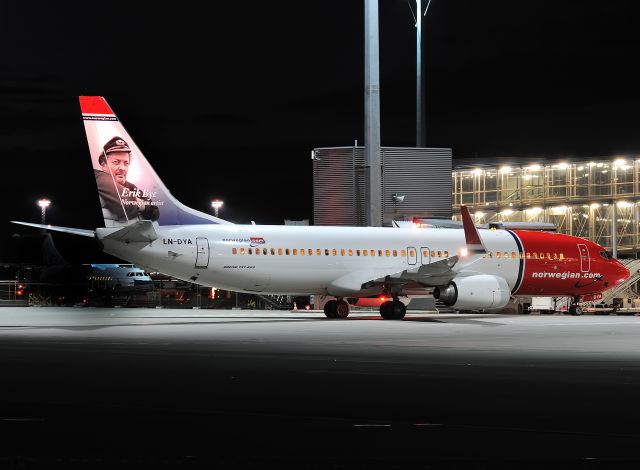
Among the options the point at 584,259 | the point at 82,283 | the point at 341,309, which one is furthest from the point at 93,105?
the point at 82,283

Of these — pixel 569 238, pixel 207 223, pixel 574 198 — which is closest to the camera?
pixel 207 223

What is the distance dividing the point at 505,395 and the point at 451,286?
887 inches

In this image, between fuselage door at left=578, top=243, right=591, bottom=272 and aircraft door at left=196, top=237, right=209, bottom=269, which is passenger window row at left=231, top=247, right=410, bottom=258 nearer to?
aircraft door at left=196, top=237, right=209, bottom=269

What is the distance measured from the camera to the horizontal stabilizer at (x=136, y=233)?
2979 centimetres

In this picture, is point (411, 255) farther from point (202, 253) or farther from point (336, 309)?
point (202, 253)

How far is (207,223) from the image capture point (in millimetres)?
32938

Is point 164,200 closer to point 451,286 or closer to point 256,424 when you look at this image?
point 451,286

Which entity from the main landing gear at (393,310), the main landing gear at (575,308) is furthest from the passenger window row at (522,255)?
the main landing gear at (393,310)

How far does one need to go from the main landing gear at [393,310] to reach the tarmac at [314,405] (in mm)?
15055

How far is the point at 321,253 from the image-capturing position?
1344 inches

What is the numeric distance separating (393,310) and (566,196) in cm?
3341

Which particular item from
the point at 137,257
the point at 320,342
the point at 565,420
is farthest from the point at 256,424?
the point at 137,257

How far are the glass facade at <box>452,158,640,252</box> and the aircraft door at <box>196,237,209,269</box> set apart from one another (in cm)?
3699

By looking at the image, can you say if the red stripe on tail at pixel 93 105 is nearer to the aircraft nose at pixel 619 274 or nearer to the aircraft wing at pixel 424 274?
the aircraft wing at pixel 424 274
